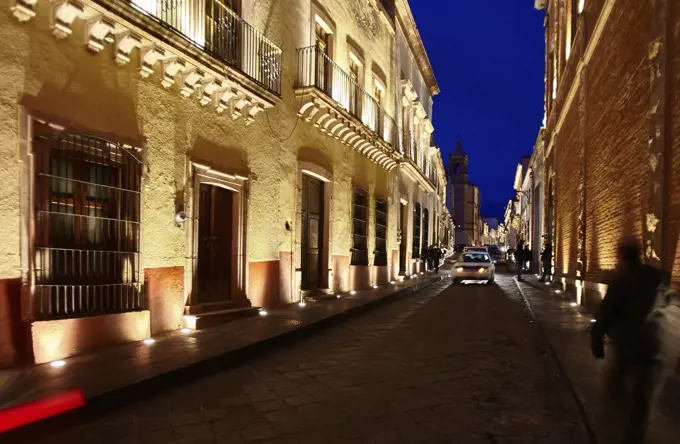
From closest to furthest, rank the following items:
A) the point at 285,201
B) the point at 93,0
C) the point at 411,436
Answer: the point at 411,436 → the point at 93,0 → the point at 285,201

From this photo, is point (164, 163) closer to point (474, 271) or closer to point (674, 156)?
point (674, 156)

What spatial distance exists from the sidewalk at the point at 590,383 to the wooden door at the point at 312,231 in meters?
6.03

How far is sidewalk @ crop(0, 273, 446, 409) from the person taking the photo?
5184 mm

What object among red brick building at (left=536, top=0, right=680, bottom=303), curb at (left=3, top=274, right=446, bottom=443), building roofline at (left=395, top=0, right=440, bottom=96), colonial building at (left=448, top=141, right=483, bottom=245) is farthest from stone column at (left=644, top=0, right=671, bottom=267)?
colonial building at (left=448, top=141, right=483, bottom=245)

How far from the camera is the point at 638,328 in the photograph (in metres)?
3.63

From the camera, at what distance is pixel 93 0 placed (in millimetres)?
6766

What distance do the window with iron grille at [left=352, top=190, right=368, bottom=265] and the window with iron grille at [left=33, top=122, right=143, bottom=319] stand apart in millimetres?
10180

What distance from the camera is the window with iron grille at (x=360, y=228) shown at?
1778cm

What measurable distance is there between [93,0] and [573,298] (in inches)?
536

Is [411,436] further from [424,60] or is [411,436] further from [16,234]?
[424,60]

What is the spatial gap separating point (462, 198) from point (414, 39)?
2358 inches

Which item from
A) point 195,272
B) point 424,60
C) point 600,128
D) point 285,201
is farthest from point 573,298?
point 424,60

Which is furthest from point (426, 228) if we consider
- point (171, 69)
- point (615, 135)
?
point (171, 69)

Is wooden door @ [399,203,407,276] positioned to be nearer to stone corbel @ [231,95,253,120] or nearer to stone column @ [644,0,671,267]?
stone corbel @ [231,95,253,120]
